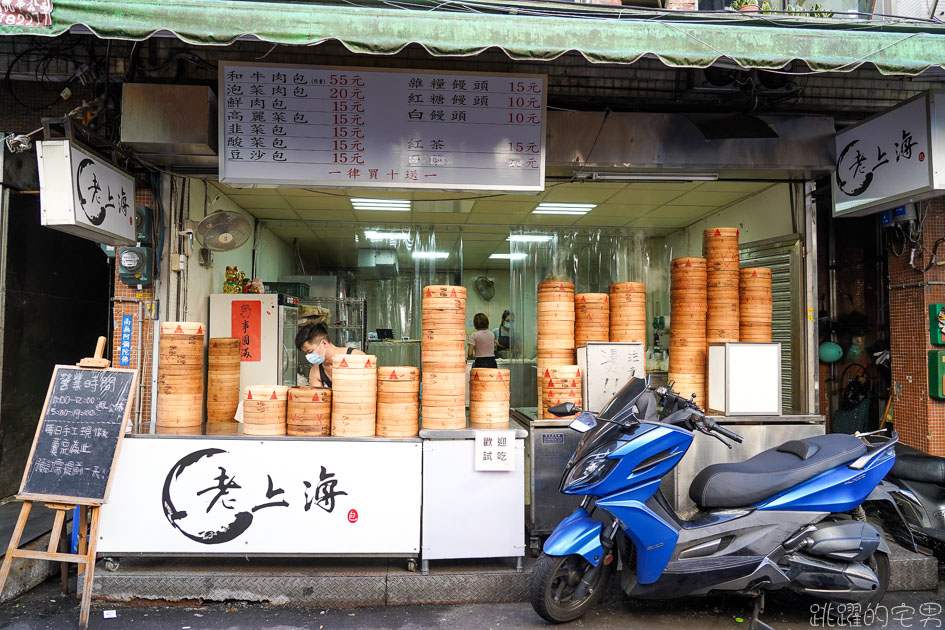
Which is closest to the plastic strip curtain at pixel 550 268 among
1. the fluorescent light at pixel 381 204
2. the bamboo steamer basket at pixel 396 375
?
the fluorescent light at pixel 381 204

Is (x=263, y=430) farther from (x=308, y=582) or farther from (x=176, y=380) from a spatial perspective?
(x=308, y=582)

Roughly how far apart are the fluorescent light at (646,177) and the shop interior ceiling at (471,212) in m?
0.52

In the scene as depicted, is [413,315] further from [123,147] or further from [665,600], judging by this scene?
[665,600]

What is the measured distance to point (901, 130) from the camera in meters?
4.81

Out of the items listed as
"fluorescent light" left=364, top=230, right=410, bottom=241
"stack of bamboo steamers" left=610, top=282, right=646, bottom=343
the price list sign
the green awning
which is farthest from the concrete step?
"fluorescent light" left=364, top=230, right=410, bottom=241

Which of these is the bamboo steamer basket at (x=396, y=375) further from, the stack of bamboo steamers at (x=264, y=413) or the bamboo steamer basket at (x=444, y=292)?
the stack of bamboo steamers at (x=264, y=413)

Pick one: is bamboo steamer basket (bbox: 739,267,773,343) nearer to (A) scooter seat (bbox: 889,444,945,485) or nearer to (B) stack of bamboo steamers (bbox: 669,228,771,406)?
(B) stack of bamboo steamers (bbox: 669,228,771,406)

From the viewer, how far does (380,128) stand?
4668mm

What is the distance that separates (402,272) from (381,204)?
1549 mm

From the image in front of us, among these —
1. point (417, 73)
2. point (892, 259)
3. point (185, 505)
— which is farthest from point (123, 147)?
point (892, 259)

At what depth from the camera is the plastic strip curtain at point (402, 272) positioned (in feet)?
28.0

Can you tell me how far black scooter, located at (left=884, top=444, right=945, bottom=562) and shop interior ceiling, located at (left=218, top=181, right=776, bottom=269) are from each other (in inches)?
122

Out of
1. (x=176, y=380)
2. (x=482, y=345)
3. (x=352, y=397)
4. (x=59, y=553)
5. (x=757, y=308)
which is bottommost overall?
(x=59, y=553)

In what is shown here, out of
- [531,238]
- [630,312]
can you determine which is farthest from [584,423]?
[531,238]
